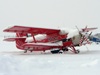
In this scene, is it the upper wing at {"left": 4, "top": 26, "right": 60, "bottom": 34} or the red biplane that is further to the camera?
the red biplane

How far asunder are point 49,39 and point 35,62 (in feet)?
36.3

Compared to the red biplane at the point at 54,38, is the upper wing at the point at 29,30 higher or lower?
higher

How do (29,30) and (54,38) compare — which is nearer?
(29,30)

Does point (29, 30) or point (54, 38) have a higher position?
point (29, 30)

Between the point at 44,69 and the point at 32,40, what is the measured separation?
13231 mm

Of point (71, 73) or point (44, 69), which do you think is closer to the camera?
point (71, 73)

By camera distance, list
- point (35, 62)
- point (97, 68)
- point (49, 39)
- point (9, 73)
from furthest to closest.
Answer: point (49, 39) → point (35, 62) → point (97, 68) → point (9, 73)

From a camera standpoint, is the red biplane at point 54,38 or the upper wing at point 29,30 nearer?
the upper wing at point 29,30

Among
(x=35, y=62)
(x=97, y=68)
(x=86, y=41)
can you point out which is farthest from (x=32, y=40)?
(x=97, y=68)

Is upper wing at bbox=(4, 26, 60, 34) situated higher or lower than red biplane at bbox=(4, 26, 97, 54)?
higher

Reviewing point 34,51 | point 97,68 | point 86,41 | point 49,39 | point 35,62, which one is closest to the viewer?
point 97,68

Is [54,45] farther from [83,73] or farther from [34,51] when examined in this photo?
[83,73]

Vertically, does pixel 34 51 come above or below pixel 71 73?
below

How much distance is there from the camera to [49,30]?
706 inches
